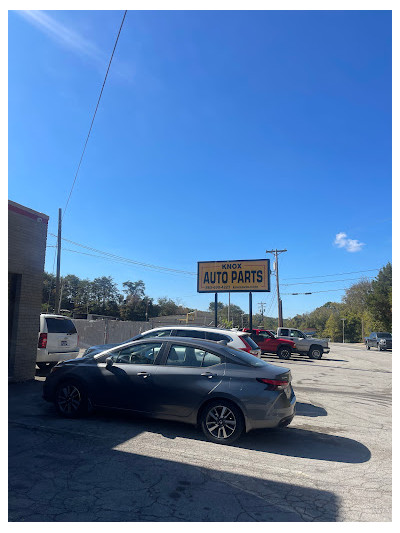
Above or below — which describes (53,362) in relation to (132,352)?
below

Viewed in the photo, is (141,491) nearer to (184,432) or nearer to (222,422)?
(222,422)

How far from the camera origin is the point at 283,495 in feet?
11.5

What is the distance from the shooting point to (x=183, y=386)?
5180 millimetres

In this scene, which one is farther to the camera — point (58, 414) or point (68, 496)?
point (58, 414)

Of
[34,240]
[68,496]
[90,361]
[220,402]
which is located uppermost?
[34,240]

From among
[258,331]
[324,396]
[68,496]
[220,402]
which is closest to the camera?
[68,496]

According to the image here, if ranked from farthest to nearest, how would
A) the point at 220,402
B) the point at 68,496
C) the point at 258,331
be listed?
the point at 258,331
the point at 220,402
the point at 68,496

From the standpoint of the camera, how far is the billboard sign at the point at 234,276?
1958 centimetres

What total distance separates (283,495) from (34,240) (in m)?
7.83

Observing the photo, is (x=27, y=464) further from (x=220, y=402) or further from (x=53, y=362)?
(x=53, y=362)

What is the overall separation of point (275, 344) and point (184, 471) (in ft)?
61.2

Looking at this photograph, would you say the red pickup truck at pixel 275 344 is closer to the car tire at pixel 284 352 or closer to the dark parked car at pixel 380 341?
the car tire at pixel 284 352

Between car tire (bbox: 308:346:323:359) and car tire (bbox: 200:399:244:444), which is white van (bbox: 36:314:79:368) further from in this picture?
car tire (bbox: 308:346:323:359)

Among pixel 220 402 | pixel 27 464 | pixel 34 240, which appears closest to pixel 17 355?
pixel 34 240
